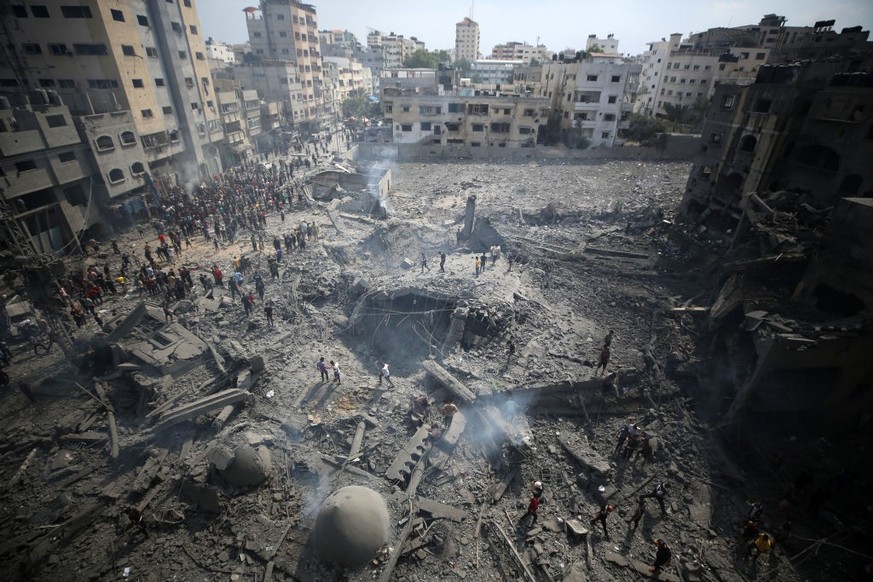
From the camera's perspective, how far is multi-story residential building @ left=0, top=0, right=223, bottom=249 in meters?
24.7

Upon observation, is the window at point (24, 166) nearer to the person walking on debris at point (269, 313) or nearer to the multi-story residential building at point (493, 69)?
the person walking on debris at point (269, 313)

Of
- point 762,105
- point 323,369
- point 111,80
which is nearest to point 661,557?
point 323,369

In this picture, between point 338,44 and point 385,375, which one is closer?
point 385,375

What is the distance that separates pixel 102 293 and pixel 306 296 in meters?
9.79

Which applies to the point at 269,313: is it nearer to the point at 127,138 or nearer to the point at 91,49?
the point at 127,138

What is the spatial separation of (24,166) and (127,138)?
6.82m

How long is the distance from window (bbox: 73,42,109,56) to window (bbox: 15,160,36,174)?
1181cm

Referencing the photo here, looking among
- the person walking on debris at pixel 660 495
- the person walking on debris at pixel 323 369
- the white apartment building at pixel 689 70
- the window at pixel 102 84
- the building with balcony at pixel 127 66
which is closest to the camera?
the person walking on debris at pixel 660 495

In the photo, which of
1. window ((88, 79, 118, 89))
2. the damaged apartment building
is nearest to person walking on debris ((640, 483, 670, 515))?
the damaged apartment building

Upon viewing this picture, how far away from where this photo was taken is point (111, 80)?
27.8 m

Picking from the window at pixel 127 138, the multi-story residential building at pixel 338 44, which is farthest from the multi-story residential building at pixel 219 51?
the window at pixel 127 138

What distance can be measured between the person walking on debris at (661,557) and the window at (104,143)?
33.1 metres

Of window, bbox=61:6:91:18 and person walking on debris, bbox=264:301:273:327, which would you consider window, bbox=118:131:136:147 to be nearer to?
window, bbox=61:6:91:18

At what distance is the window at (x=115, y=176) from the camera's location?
2500 centimetres
